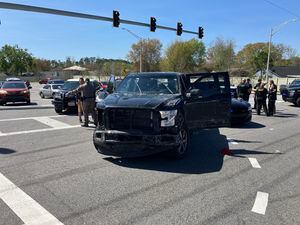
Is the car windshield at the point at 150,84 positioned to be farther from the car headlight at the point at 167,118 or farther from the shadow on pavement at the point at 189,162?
the shadow on pavement at the point at 189,162

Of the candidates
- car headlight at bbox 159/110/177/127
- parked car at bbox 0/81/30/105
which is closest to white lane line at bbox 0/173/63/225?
car headlight at bbox 159/110/177/127

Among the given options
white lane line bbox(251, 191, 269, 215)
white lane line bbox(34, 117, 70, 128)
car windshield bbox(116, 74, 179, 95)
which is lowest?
white lane line bbox(34, 117, 70, 128)

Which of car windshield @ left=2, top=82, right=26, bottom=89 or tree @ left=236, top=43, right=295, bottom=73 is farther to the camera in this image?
tree @ left=236, top=43, right=295, bottom=73

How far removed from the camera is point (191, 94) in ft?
26.6

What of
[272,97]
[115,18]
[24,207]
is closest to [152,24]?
[115,18]

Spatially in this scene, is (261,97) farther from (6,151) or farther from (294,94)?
(6,151)

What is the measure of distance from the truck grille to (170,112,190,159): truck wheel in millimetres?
622

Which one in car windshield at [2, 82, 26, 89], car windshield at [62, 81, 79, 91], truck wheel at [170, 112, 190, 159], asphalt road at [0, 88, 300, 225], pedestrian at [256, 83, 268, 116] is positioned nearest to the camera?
asphalt road at [0, 88, 300, 225]

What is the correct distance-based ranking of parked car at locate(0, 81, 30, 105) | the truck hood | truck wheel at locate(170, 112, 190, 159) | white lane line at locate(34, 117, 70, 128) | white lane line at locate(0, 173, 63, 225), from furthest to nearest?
parked car at locate(0, 81, 30, 105) → white lane line at locate(34, 117, 70, 128) → truck wheel at locate(170, 112, 190, 159) → the truck hood → white lane line at locate(0, 173, 63, 225)

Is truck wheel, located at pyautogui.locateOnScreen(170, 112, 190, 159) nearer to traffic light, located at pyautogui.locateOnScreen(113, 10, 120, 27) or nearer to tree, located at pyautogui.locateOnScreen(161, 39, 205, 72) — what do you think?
traffic light, located at pyautogui.locateOnScreen(113, 10, 120, 27)

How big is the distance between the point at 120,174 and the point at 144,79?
2.99 meters

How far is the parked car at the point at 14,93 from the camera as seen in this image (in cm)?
2202

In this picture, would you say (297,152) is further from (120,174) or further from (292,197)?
(120,174)

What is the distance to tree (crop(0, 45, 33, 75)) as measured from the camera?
103125 mm
